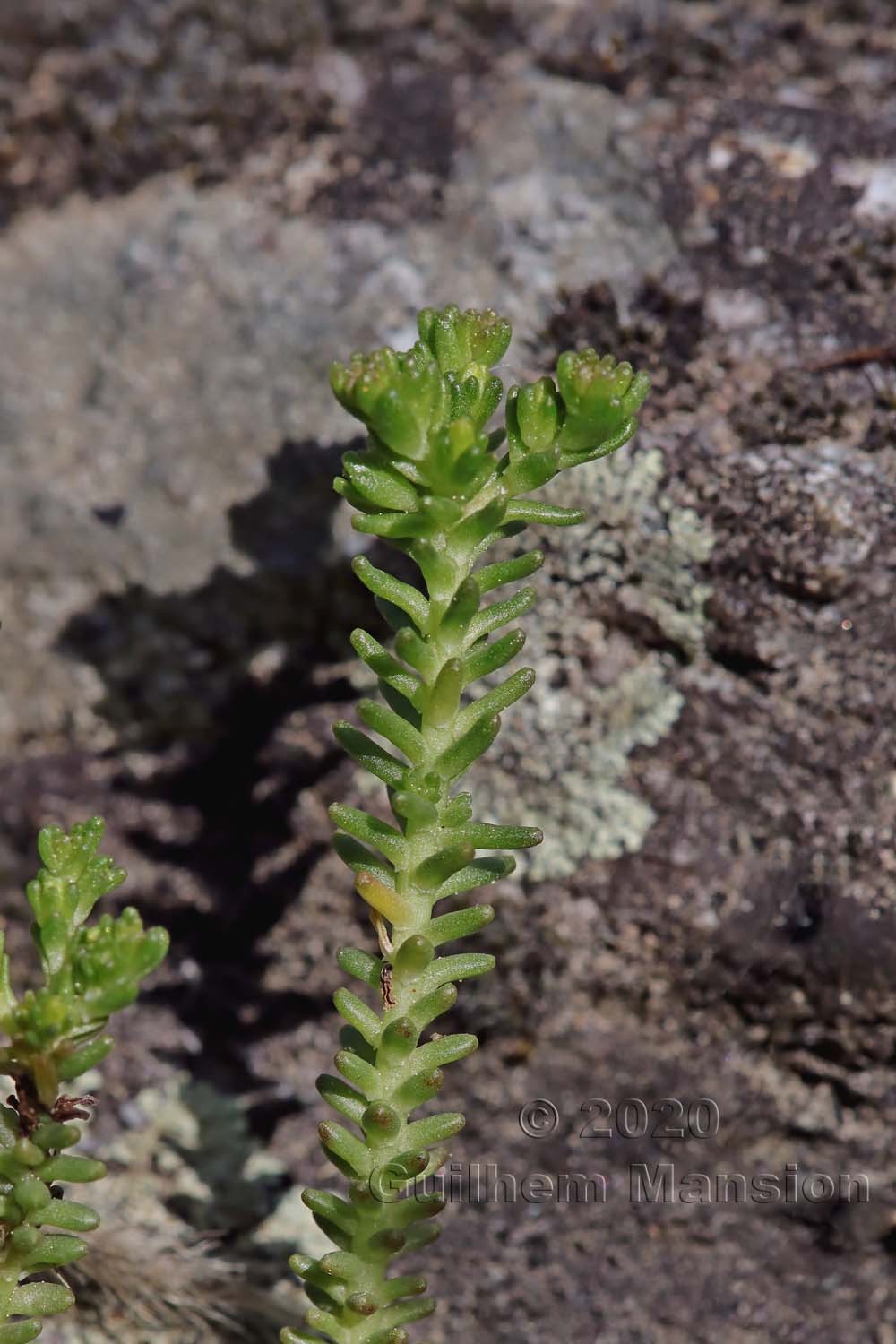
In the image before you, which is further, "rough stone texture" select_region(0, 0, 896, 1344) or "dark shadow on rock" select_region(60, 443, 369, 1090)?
"dark shadow on rock" select_region(60, 443, 369, 1090)

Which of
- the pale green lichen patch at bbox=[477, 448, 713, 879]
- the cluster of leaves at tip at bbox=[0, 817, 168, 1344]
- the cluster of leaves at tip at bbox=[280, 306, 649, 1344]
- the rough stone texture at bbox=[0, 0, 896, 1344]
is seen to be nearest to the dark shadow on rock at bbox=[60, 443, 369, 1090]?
the rough stone texture at bbox=[0, 0, 896, 1344]

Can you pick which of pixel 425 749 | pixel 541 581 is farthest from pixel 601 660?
pixel 425 749

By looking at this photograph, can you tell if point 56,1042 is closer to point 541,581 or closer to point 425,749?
point 425,749

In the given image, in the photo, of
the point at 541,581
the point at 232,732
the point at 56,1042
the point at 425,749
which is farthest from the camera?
the point at 232,732

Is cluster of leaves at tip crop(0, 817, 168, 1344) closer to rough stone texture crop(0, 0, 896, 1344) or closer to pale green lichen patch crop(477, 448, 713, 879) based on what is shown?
rough stone texture crop(0, 0, 896, 1344)

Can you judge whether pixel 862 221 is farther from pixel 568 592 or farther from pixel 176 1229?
pixel 176 1229

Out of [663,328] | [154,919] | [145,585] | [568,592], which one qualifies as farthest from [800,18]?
[154,919]
